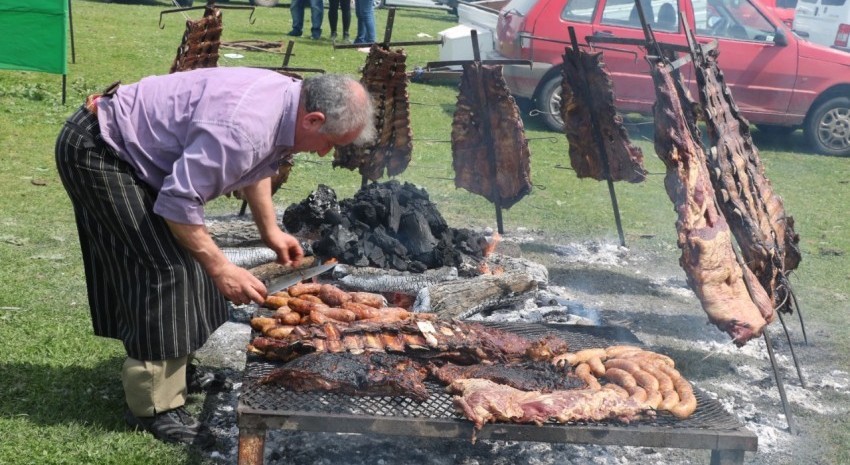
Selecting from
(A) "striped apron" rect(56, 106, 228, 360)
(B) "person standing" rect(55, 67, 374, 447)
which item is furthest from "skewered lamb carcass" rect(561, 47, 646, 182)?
(A) "striped apron" rect(56, 106, 228, 360)

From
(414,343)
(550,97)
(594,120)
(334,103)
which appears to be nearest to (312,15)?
(550,97)

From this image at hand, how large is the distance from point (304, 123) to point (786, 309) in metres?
3.45

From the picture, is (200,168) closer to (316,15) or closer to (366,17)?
(366,17)

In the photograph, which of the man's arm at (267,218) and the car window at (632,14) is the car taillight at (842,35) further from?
the man's arm at (267,218)

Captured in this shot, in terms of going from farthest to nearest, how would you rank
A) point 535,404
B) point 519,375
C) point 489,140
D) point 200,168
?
point 489,140, point 519,375, point 535,404, point 200,168

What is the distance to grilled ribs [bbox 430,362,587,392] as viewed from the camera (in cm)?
402

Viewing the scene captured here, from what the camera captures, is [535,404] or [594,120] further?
[594,120]

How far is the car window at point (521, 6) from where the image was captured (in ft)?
41.0

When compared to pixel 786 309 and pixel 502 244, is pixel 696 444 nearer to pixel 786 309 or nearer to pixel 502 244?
pixel 786 309

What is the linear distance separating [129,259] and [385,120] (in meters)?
3.75

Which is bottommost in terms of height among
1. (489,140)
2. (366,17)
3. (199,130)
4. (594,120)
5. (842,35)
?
(366,17)

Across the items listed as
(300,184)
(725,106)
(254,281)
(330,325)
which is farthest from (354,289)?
(300,184)

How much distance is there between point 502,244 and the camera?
23.2 feet

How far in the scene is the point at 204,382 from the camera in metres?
Answer: 4.82
